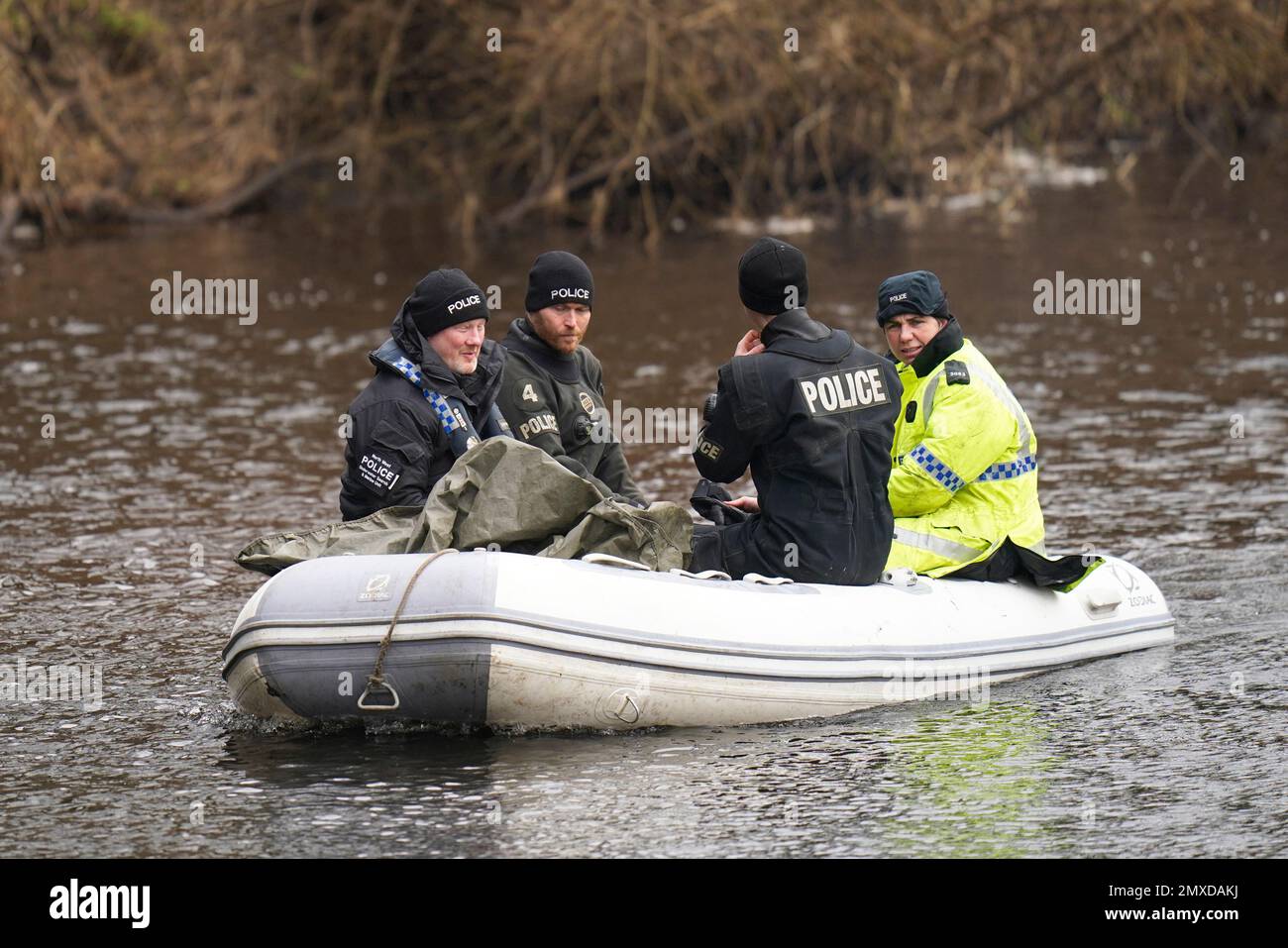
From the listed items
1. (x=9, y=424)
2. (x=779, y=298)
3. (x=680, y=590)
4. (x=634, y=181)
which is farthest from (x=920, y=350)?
(x=634, y=181)

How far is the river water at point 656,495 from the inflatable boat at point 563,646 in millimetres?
131

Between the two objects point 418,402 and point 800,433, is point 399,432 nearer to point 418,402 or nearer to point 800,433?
point 418,402

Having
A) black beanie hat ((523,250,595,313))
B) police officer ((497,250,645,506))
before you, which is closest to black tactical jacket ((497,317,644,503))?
police officer ((497,250,645,506))

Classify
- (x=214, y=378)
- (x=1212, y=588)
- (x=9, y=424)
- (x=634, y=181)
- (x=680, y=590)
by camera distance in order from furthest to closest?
1. (x=634, y=181)
2. (x=214, y=378)
3. (x=9, y=424)
4. (x=1212, y=588)
5. (x=680, y=590)

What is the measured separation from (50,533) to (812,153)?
12.0 metres

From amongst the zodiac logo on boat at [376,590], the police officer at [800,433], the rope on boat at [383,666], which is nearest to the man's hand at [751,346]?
the police officer at [800,433]

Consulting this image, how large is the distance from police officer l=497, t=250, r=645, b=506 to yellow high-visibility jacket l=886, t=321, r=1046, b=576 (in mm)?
1041

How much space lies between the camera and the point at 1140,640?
732 cm

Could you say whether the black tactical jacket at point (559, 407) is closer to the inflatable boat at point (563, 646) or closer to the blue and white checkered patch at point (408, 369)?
the blue and white checkered patch at point (408, 369)

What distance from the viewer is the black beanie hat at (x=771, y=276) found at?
627 centimetres

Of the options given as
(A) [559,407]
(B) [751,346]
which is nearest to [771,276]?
(B) [751,346]

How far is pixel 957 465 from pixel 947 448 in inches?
3.1

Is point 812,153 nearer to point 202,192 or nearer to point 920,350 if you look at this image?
point 202,192

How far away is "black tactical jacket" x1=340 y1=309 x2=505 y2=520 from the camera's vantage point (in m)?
6.50
